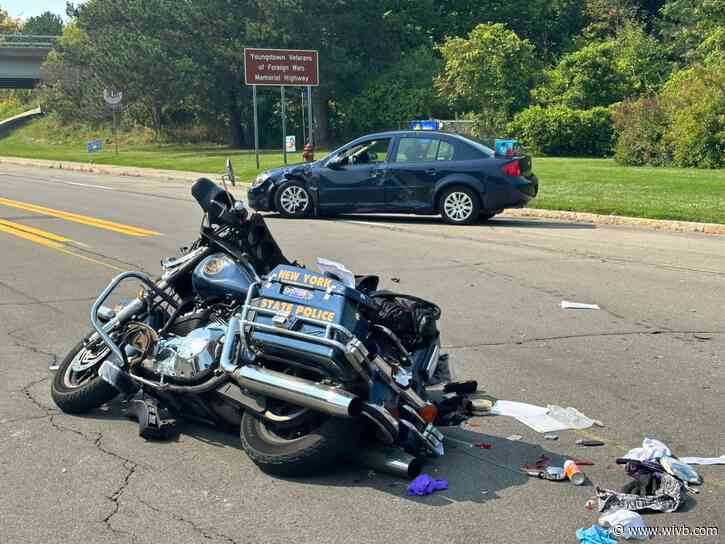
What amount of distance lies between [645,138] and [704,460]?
79.1 feet

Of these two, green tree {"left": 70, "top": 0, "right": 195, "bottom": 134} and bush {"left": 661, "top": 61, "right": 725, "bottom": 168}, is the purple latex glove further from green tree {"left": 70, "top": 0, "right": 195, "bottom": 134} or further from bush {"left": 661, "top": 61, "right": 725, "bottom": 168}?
green tree {"left": 70, "top": 0, "right": 195, "bottom": 134}

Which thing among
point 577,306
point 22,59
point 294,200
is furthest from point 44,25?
point 577,306

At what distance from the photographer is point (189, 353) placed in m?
5.48

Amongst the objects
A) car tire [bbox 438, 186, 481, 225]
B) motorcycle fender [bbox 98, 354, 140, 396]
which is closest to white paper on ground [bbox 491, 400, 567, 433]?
motorcycle fender [bbox 98, 354, 140, 396]

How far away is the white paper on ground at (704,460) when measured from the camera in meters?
5.06

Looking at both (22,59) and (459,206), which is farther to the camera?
(22,59)

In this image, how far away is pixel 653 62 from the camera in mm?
43688

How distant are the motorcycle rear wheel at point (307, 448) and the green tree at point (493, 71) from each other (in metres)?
33.5

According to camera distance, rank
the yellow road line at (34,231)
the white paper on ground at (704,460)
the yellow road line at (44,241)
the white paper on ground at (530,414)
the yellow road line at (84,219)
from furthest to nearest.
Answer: the yellow road line at (84,219), the yellow road line at (34,231), the yellow road line at (44,241), the white paper on ground at (530,414), the white paper on ground at (704,460)

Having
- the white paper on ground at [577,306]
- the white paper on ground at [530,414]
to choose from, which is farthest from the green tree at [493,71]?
the white paper on ground at [530,414]

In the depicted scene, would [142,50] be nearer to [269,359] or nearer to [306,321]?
[269,359]

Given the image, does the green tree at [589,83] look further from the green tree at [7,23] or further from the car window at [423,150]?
the green tree at [7,23]

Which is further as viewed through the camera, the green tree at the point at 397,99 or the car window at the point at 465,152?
the green tree at the point at 397,99

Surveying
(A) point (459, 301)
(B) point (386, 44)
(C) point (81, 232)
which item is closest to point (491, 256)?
(A) point (459, 301)
